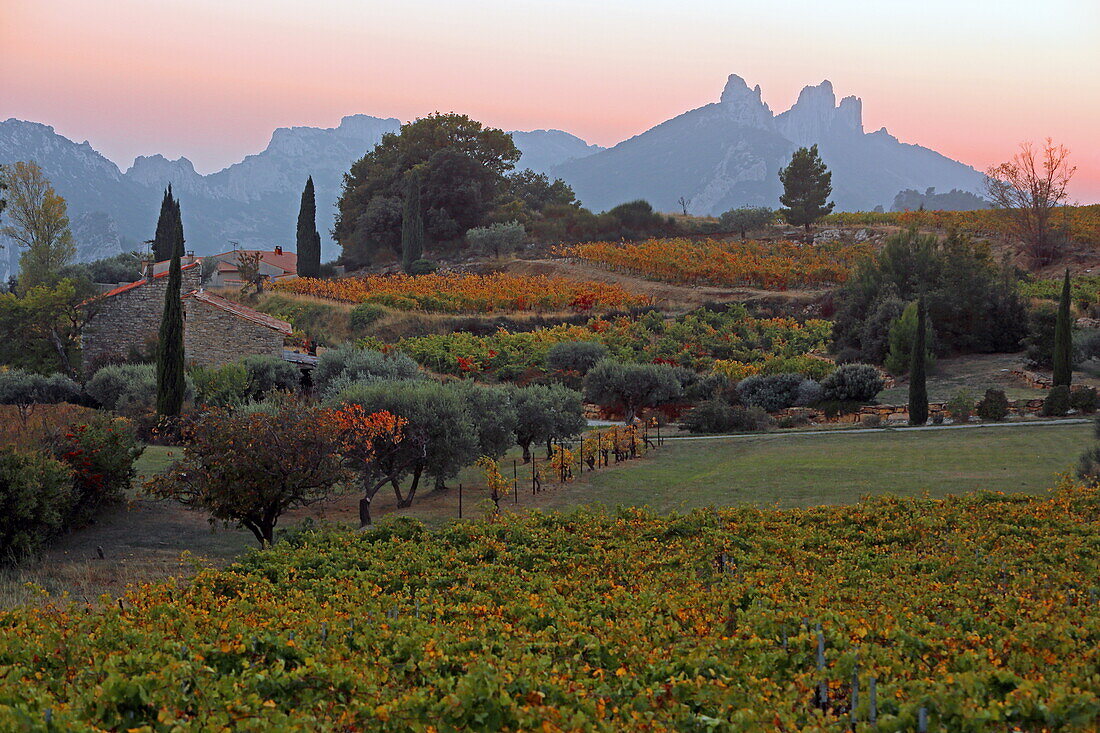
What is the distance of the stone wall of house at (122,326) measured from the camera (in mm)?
34938

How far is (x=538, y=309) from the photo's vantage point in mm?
47625

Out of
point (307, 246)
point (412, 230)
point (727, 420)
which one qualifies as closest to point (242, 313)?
point (727, 420)

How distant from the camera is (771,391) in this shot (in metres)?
30.3

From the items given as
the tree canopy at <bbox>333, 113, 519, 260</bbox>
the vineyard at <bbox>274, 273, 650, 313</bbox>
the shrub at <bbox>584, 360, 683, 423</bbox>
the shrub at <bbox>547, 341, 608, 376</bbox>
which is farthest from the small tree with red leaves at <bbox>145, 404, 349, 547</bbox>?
the tree canopy at <bbox>333, 113, 519, 260</bbox>

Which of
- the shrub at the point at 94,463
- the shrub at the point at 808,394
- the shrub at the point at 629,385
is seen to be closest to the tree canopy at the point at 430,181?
the shrub at the point at 629,385

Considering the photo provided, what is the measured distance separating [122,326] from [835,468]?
2839 centimetres

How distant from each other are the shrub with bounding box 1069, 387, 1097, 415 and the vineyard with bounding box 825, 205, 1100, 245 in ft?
84.4

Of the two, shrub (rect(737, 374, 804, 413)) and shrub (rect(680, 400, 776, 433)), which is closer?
shrub (rect(680, 400, 776, 433))

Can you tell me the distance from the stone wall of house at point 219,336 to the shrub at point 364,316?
34.7ft

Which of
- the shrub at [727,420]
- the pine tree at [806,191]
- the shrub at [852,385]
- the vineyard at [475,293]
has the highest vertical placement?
the pine tree at [806,191]

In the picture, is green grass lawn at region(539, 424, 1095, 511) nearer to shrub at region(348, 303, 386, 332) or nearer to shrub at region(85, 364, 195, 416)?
shrub at region(85, 364, 195, 416)

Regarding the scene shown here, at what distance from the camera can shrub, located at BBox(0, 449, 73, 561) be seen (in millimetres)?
13867

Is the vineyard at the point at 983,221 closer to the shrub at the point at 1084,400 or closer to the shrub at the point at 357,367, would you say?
the shrub at the point at 1084,400

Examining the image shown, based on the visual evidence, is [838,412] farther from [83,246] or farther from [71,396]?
[83,246]
